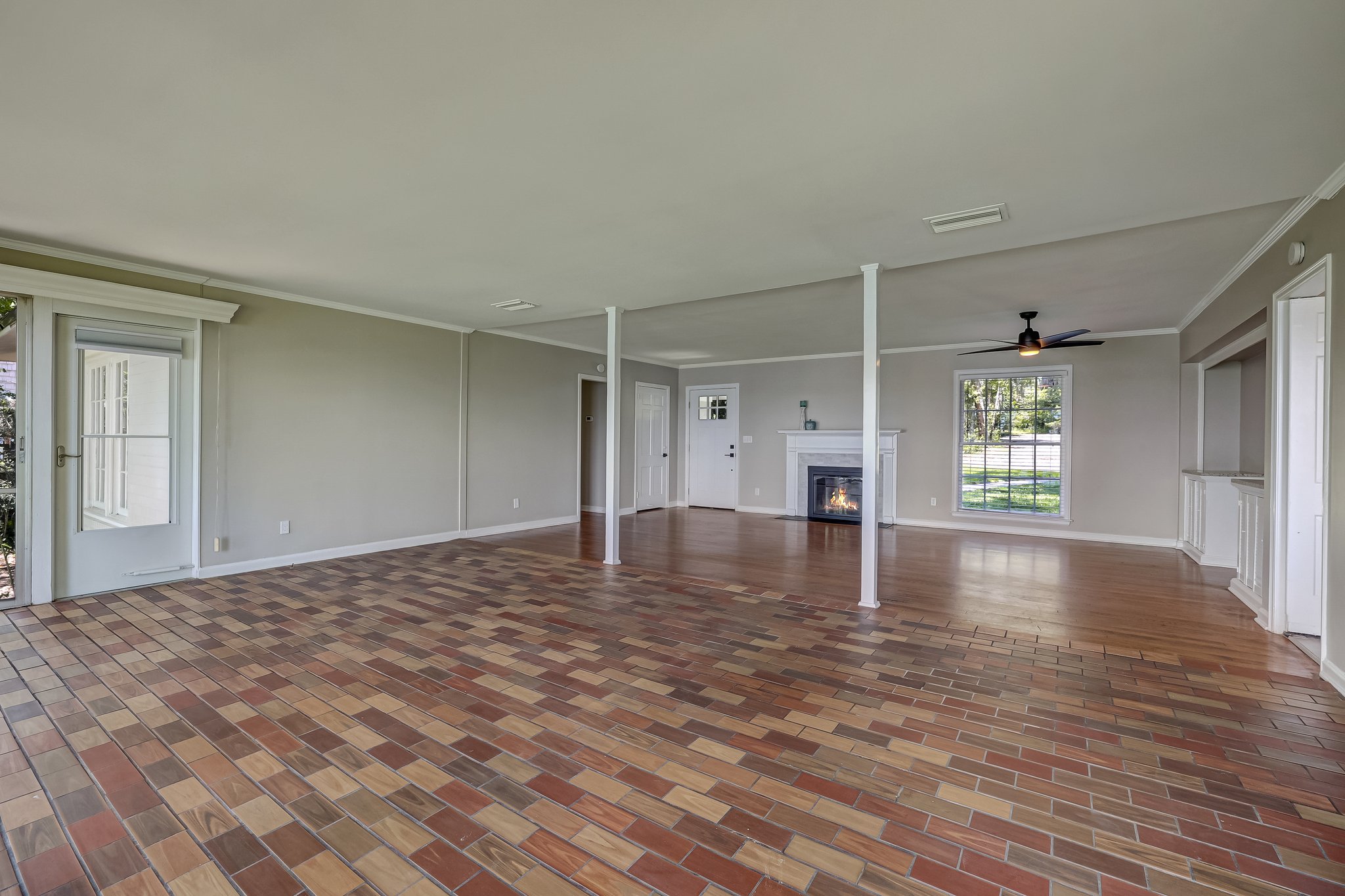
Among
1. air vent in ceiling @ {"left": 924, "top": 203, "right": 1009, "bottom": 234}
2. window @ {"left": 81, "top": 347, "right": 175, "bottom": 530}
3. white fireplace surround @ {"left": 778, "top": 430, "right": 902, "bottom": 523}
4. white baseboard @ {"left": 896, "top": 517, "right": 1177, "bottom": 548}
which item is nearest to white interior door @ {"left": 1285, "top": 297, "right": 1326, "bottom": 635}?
air vent in ceiling @ {"left": 924, "top": 203, "right": 1009, "bottom": 234}

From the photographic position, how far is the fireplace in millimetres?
8867

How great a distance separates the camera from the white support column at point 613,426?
5707 mm

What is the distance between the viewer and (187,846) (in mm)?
1762

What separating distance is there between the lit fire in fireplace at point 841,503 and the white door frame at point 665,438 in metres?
2.73

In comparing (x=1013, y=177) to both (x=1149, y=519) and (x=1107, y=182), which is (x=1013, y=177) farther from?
(x=1149, y=519)

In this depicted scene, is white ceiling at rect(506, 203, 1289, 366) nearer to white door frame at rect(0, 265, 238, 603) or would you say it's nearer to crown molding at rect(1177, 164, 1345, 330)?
crown molding at rect(1177, 164, 1345, 330)

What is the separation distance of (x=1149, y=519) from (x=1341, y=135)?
5786 millimetres

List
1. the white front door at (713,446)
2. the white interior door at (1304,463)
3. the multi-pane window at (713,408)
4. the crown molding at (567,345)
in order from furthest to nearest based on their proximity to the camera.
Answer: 1. the multi-pane window at (713,408)
2. the white front door at (713,446)
3. the crown molding at (567,345)
4. the white interior door at (1304,463)

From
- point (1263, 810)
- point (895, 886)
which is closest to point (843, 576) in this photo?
point (1263, 810)

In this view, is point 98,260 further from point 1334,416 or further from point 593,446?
point 1334,416

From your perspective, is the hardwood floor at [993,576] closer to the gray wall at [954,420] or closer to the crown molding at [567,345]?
the gray wall at [954,420]

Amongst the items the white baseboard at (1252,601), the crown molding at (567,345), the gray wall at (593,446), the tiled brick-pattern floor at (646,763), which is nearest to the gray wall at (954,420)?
the crown molding at (567,345)

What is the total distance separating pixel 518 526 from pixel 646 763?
229 inches

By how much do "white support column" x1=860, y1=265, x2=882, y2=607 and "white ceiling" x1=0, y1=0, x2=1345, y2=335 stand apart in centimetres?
42
